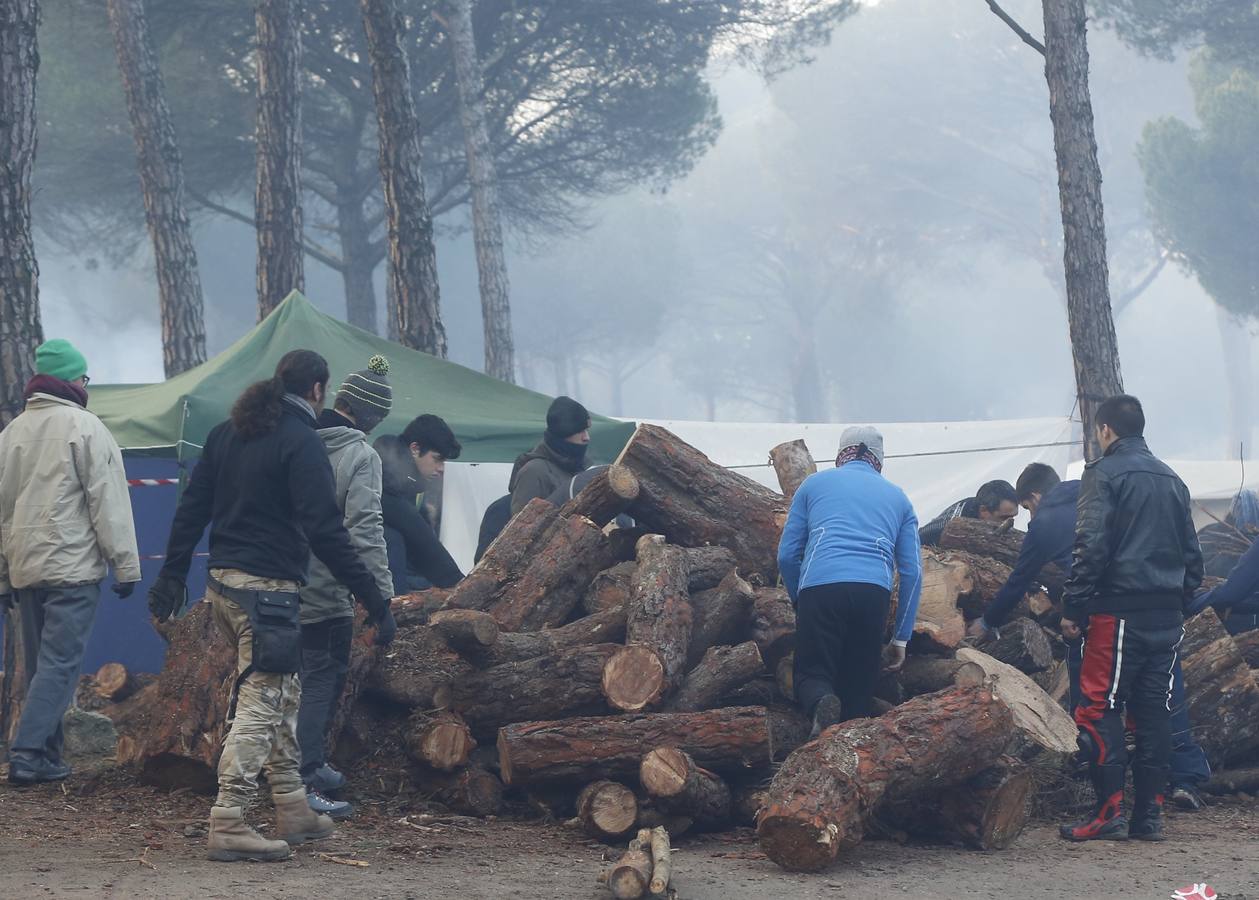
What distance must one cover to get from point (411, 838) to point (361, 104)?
1599 cm

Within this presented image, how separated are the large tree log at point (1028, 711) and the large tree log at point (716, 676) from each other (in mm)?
1118

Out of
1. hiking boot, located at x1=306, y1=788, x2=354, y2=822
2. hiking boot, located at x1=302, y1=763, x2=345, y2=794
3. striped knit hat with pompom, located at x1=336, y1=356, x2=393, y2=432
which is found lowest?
hiking boot, located at x1=306, y1=788, x2=354, y2=822

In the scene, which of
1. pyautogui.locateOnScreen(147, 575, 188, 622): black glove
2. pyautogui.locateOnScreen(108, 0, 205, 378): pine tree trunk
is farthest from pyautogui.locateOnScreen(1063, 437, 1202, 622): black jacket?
pyautogui.locateOnScreen(108, 0, 205, 378): pine tree trunk

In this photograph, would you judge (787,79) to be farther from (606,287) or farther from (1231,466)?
(1231,466)

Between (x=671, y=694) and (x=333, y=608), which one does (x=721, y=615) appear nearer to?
(x=671, y=694)

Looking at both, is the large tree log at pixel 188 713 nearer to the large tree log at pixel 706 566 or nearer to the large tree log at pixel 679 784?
the large tree log at pixel 679 784

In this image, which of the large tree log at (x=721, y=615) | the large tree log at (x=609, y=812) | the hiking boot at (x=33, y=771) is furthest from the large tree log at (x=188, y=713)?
the large tree log at (x=721, y=615)

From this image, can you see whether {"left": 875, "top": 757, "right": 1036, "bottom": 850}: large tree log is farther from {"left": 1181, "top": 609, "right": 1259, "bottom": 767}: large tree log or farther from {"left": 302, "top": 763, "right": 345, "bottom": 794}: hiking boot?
{"left": 302, "top": 763, "right": 345, "bottom": 794}: hiking boot

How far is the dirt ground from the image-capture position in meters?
4.52

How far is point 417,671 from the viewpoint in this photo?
20.6 ft

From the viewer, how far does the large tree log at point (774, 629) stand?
6.57 m

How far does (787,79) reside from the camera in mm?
48656

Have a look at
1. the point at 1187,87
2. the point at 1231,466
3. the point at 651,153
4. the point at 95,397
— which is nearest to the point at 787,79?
the point at 1187,87

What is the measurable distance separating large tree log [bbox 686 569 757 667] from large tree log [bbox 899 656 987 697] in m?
0.84
